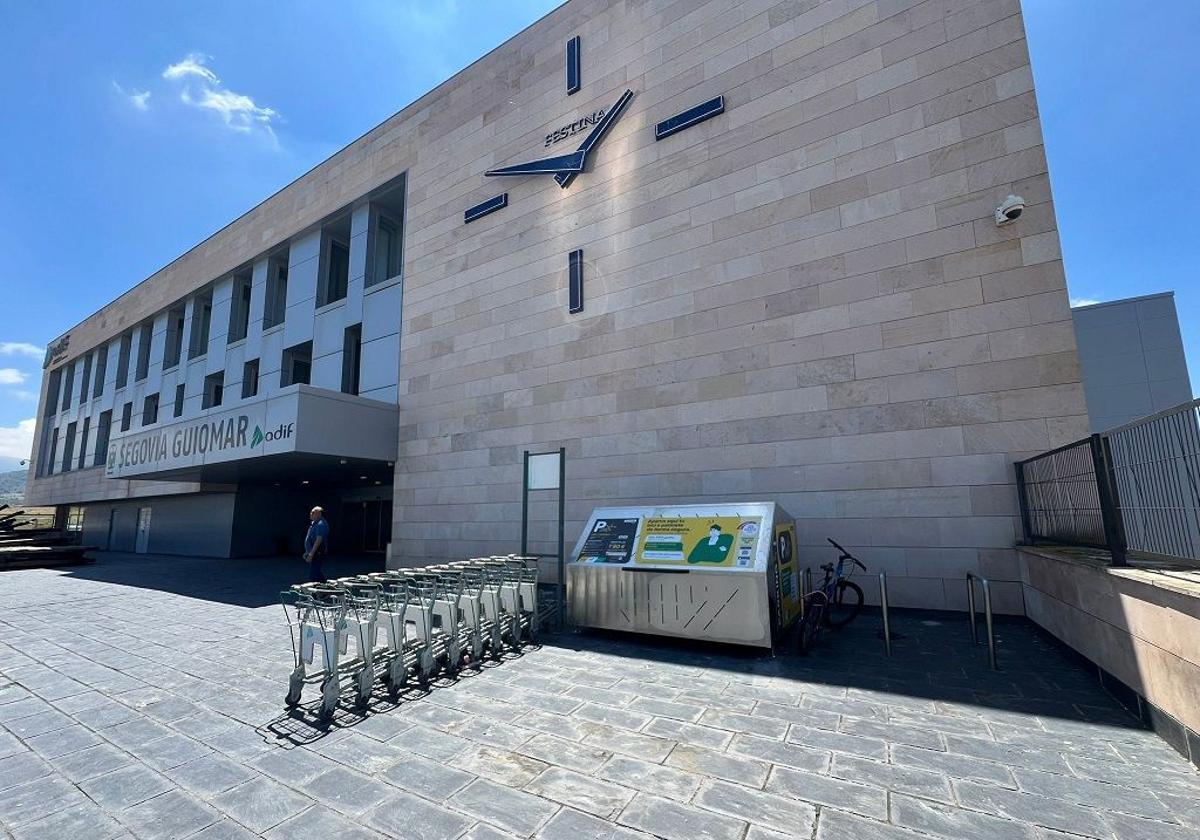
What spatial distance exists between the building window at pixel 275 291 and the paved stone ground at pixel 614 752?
595 inches

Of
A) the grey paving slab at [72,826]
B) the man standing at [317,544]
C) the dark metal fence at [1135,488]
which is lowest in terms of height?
the grey paving slab at [72,826]

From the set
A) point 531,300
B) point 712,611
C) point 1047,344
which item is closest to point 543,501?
point 531,300

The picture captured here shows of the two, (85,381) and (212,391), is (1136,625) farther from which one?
(85,381)

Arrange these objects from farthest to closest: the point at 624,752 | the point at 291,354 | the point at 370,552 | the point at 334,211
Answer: the point at 370,552, the point at 291,354, the point at 334,211, the point at 624,752

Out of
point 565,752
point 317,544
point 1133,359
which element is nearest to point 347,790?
point 565,752

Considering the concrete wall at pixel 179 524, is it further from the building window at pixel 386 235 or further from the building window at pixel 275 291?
the building window at pixel 386 235

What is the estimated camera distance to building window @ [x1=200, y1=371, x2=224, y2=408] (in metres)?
21.4

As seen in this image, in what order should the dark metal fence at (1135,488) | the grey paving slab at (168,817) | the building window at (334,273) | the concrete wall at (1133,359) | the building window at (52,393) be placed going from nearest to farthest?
1. the grey paving slab at (168,817)
2. the dark metal fence at (1135,488)
3. the concrete wall at (1133,359)
4. the building window at (334,273)
5. the building window at (52,393)

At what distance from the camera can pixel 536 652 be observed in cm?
655

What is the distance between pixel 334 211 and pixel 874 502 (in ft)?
56.8

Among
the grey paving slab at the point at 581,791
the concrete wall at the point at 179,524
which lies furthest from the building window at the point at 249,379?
the grey paving slab at the point at 581,791

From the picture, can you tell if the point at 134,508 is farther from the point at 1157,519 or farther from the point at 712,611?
the point at 1157,519

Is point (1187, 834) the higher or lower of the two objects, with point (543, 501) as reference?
lower

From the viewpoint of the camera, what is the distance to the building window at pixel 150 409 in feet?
79.4
